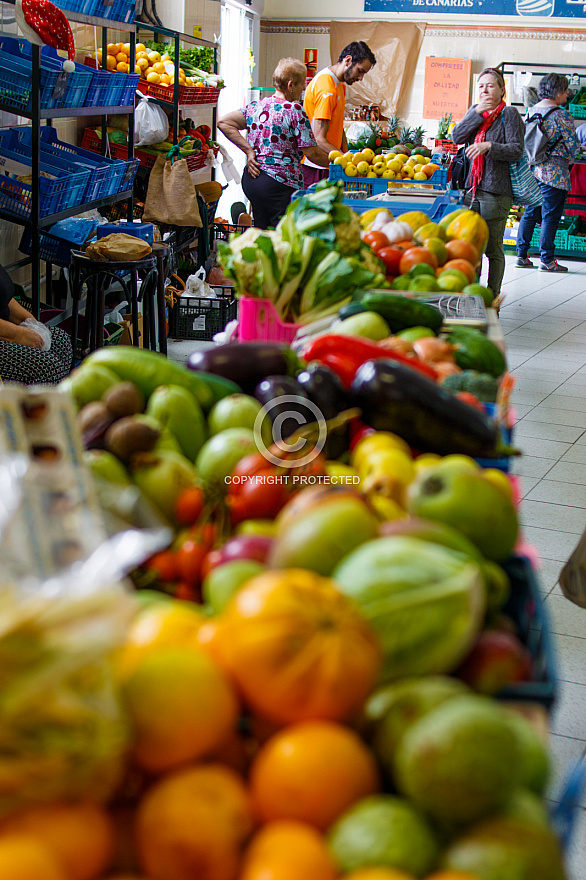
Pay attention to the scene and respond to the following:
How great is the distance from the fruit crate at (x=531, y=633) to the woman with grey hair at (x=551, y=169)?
856 cm

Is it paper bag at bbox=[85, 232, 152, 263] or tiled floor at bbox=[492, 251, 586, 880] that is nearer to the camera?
tiled floor at bbox=[492, 251, 586, 880]

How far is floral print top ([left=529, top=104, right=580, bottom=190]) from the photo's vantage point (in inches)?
335

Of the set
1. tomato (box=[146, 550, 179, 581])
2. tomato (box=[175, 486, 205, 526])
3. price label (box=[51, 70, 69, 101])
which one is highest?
price label (box=[51, 70, 69, 101])

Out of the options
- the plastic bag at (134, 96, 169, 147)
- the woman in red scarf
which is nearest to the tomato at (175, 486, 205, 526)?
the woman in red scarf

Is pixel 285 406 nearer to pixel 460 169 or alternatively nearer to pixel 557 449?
pixel 557 449

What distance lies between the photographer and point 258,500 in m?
1.03

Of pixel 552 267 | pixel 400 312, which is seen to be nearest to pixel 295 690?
pixel 400 312

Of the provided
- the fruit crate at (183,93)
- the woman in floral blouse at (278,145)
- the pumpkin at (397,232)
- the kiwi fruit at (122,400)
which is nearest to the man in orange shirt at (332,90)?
the woman in floral blouse at (278,145)

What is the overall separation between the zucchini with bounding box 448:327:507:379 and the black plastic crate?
3.84 metres

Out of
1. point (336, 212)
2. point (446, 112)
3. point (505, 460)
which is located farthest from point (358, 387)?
point (446, 112)

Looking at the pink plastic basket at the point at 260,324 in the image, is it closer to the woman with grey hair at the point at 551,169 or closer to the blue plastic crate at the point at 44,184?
the blue plastic crate at the point at 44,184

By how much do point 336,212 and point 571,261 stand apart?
28.9 feet

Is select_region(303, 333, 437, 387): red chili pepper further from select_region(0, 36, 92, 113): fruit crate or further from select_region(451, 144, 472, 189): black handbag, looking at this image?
select_region(451, 144, 472, 189): black handbag

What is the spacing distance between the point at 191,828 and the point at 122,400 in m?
0.70
